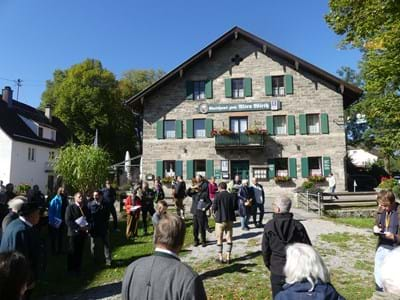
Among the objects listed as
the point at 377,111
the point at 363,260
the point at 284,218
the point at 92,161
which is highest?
the point at 377,111

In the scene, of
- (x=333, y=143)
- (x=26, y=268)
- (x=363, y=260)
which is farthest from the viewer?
(x=333, y=143)

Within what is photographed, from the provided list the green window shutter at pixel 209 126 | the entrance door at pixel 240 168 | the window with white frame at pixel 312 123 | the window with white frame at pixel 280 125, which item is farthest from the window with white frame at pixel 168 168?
the window with white frame at pixel 312 123

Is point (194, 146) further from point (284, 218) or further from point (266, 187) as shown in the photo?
point (284, 218)

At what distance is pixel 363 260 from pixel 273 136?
1452 centimetres

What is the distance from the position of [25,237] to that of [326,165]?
65.2 feet

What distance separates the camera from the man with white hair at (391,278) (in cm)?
190

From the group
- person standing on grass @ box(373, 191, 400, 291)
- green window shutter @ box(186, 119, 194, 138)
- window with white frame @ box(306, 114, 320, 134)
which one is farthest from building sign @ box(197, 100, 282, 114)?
person standing on grass @ box(373, 191, 400, 291)

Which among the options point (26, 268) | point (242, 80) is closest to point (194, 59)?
point (242, 80)

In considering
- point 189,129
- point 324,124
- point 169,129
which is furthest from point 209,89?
point 324,124

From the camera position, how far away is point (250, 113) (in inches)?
891

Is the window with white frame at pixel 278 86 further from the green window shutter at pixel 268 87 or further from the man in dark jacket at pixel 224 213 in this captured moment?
the man in dark jacket at pixel 224 213

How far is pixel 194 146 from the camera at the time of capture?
22.7 m

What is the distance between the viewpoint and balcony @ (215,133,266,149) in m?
21.6

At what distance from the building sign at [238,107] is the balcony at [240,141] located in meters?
1.90
